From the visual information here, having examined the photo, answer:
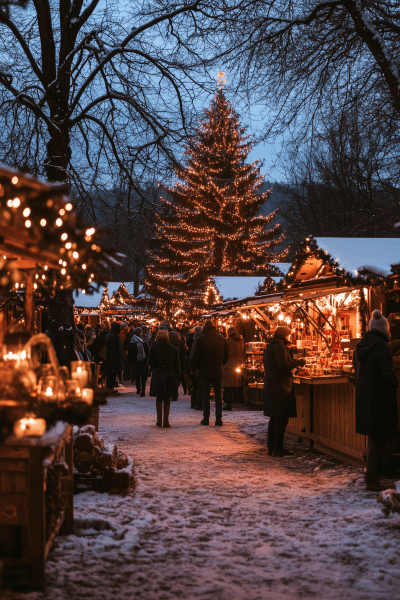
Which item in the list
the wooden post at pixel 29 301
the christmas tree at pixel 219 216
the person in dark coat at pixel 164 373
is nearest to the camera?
the wooden post at pixel 29 301

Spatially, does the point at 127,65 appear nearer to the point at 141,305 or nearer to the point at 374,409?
the point at 374,409

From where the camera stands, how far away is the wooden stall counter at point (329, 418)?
905 cm

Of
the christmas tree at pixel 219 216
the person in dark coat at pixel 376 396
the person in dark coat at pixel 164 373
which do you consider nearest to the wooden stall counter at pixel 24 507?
the person in dark coat at pixel 376 396

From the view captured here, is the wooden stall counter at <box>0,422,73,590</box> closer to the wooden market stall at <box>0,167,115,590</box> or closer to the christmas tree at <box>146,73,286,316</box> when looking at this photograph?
the wooden market stall at <box>0,167,115,590</box>

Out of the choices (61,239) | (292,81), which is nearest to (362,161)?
(292,81)

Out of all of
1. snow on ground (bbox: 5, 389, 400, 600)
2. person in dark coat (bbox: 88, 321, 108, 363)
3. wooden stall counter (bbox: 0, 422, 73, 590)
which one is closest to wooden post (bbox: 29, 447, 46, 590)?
wooden stall counter (bbox: 0, 422, 73, 590)

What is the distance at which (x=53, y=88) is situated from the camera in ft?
47.7

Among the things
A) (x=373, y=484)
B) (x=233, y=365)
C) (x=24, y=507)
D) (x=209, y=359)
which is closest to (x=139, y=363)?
(x=233, y=365)

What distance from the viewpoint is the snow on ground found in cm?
464

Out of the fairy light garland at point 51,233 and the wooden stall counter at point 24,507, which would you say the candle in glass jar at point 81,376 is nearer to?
the wooden stall counter at point 24,507

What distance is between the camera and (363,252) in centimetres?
945

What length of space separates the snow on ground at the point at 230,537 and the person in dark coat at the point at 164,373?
3226 mm

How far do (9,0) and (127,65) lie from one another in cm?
1330

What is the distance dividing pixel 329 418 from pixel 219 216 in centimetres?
3030
